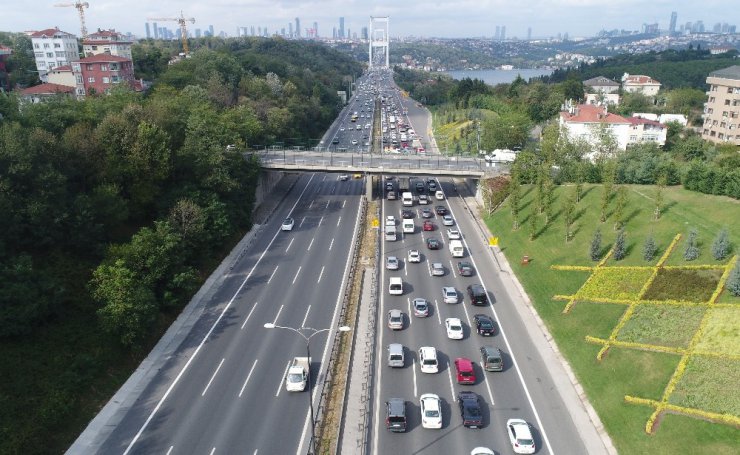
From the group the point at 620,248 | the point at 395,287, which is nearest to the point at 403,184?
the point at 395,287

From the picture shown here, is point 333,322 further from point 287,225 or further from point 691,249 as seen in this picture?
point 691,249

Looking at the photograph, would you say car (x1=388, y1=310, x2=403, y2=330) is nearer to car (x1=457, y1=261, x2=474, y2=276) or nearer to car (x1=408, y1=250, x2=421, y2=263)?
car (x1=457, y1=261, x2=474, y2=276)

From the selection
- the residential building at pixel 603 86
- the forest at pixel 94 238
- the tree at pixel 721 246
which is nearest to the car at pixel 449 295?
the tree at pixel 721 246

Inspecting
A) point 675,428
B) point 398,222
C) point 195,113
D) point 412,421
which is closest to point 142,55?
point 195,113

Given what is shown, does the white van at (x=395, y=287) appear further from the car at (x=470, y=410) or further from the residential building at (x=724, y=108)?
the residential building at (x=724, y=108)

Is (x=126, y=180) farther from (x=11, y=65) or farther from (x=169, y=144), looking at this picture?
(x=11, y=65)

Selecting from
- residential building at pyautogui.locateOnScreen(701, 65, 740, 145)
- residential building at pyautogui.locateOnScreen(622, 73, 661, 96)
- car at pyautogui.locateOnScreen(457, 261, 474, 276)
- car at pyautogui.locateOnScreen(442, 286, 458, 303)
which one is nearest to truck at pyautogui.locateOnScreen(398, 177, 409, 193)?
car at pyautogui.locateOnScreen(457, 261, 474, 276)
